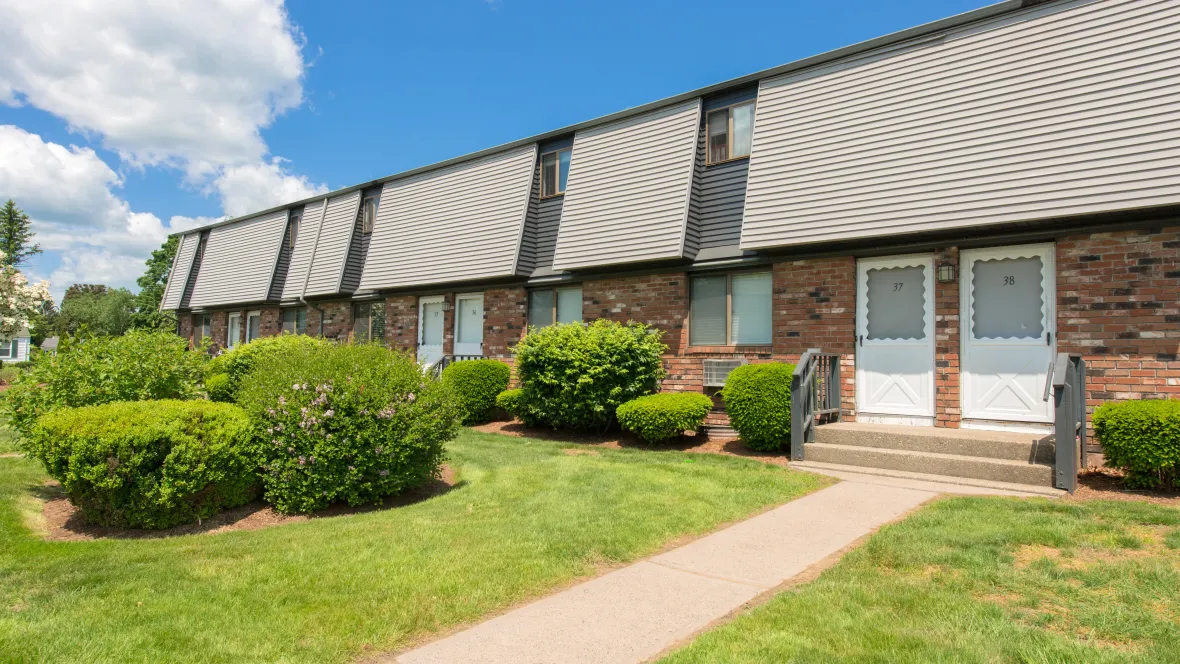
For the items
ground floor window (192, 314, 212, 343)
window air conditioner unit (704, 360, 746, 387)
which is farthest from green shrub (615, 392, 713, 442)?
ground floor window (192, 314, 212, 343)

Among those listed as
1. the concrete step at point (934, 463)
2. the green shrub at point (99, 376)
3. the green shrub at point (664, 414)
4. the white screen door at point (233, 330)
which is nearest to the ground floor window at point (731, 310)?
the green shrub at point (664, 414)

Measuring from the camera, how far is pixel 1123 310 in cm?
770

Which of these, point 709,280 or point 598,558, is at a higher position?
point 709,280

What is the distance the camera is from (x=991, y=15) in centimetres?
888

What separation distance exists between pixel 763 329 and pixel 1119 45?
5525 millimetres

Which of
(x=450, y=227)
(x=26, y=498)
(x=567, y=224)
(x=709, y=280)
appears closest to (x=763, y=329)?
(x=709, y=280)

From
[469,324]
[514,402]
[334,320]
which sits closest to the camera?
[514,402]

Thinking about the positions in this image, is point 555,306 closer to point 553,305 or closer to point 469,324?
point 553,305

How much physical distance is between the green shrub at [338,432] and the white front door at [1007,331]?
22.2ft

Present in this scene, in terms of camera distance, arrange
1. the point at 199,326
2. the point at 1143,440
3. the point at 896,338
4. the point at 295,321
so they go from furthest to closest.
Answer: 1. the point at 199,326
2. the point at 295,321
3. the point at 896,338
4. the point at 1143,440

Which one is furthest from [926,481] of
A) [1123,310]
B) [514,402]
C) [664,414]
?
[514,402]

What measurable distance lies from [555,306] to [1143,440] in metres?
9.48

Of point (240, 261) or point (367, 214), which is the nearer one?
point (367, 214)

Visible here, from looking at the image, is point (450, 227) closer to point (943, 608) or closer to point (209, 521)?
point (209, 521)
